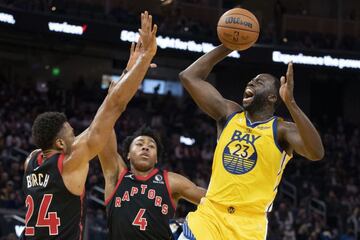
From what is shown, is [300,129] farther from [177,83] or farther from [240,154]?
[177,83]

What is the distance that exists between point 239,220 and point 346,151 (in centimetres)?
1820

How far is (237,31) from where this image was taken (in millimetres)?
5738

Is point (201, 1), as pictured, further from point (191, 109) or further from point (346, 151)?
point (346, 151)

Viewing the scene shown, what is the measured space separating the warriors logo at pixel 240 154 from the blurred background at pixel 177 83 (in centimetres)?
825

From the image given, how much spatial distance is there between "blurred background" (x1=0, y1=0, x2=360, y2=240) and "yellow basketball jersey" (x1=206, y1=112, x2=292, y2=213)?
8231mm

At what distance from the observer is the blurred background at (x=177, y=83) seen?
17297mm

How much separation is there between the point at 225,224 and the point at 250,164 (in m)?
0.47

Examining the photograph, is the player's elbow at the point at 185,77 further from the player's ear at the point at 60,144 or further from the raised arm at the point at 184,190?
Answer: the player's ear at the point at 60,144

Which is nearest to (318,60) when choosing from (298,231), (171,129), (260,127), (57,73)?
(171,129)

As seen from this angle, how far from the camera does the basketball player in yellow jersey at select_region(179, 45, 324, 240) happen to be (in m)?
5.11

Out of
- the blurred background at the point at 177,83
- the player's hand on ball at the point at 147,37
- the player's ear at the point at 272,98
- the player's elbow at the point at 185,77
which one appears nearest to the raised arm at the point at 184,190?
the player's elbow at the point at 185,77

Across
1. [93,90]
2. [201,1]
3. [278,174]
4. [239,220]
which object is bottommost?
[239,220]

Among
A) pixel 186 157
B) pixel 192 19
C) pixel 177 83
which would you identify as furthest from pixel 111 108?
pixel 177 83

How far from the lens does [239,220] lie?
16.9 ft
